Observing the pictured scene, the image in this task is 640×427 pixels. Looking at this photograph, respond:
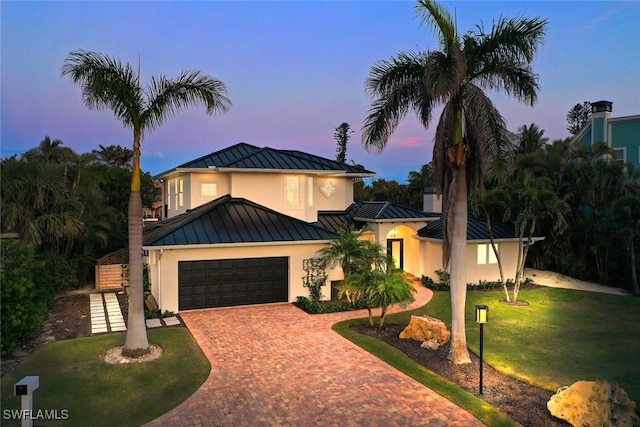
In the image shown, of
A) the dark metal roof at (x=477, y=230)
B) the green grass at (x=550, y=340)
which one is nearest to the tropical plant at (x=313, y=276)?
the green grass at (x=550, y=340)

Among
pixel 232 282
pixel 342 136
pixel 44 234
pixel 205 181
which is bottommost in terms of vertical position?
pixel 232 282

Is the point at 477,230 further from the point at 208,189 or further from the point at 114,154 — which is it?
the point at 114,154

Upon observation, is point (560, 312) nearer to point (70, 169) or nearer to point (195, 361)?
point (195, 361)

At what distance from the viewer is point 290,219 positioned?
682 inches

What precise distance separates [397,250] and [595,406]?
15520 mm

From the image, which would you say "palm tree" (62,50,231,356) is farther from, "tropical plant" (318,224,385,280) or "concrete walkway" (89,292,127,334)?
"tropical plant" (318,224,385,280)

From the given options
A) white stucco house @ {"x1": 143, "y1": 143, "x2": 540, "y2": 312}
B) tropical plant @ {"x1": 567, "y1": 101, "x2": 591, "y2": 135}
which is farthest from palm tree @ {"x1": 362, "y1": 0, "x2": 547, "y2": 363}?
tropical plant @ {"x1": 567, "y1": 101, "x2": 591, "y2": 135}

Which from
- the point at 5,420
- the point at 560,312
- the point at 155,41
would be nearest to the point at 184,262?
the point at 5,420

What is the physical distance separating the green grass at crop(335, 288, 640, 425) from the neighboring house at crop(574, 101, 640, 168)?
34.6 ft

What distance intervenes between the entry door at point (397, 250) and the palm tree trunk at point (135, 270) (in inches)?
572

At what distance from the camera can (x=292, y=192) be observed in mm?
19062

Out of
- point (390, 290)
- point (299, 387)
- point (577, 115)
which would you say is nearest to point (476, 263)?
point (390, 290)

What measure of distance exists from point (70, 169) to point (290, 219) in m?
12.3

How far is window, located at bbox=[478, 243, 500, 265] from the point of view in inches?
777
